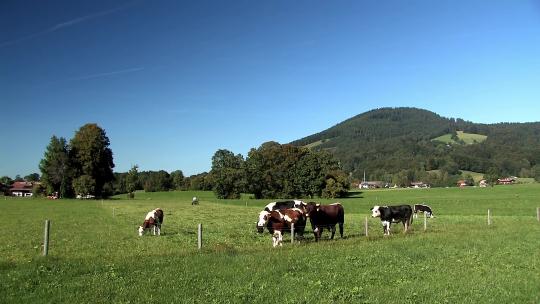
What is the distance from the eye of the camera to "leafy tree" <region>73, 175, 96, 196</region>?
99.9 metres

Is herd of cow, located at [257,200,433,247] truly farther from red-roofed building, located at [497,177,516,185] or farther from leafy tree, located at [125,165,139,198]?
red-roofed building, located at [497,177,516,185]

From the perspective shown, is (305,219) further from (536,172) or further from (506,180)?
(536,172)

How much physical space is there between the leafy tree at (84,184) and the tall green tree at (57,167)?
328cm

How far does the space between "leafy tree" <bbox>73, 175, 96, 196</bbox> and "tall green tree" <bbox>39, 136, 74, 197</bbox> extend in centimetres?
328

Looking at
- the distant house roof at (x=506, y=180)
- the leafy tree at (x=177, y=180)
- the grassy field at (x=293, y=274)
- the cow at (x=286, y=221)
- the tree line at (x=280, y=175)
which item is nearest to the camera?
the grassy field at (x=293, y=274)

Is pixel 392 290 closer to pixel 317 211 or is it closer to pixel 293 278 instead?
pixel 293 278

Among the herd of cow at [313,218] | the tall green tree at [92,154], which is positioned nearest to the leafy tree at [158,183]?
the tall green tree at [92,154]

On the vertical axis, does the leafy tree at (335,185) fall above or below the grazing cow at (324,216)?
above

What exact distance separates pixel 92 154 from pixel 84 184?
715 cm

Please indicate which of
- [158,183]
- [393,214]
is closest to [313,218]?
[393,214]

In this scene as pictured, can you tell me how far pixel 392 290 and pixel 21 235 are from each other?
2388 centimetres

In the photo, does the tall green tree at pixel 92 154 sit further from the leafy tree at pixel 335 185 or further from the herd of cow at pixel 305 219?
the herd of cow at pixel 305 219

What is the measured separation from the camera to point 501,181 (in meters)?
179

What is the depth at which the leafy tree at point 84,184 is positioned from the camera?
99875 millimetres
